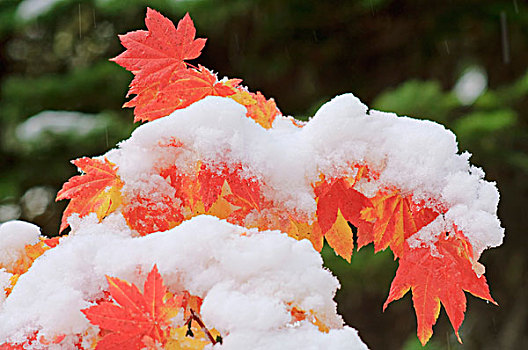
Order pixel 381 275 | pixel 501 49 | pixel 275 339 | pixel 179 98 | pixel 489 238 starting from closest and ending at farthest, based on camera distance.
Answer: pixel 275 339 → pixel 489 238 → pixel 179 98 → pixel 381 275 → pixel 501 49

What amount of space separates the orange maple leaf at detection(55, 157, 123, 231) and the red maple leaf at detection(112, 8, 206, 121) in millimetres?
84

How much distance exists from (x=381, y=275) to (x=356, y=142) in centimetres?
252

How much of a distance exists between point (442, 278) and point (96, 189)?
1.38ft

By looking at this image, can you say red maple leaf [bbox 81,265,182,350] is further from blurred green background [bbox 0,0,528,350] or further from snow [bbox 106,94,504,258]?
blurred green background [bbox 0,0,528,350]

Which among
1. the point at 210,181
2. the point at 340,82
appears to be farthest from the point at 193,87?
the point at 340,82

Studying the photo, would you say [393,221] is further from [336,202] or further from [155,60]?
[155,60]

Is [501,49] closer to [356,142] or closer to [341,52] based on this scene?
[341,52]

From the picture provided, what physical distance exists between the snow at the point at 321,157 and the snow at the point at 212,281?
0.27ft

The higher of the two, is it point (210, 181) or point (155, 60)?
point (155, 60)

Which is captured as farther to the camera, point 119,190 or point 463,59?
point 463,59

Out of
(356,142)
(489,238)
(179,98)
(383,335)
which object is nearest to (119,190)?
(179,98)

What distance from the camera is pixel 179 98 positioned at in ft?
2.40

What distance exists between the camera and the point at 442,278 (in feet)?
2.20

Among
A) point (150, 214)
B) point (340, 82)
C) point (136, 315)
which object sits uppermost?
point (340, 82)
